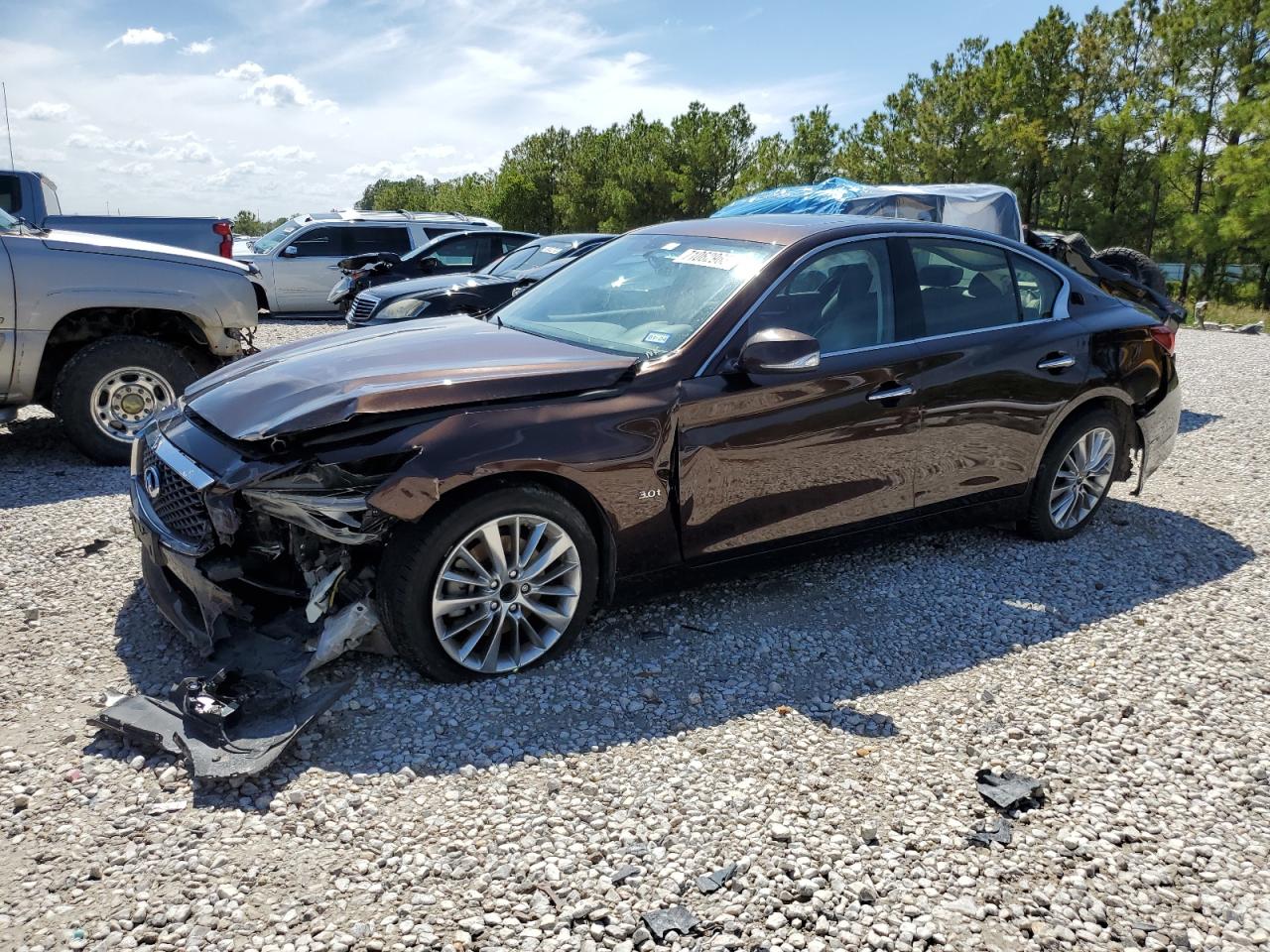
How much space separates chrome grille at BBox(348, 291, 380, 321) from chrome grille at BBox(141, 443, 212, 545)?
6639 mm

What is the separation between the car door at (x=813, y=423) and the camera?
152 inches

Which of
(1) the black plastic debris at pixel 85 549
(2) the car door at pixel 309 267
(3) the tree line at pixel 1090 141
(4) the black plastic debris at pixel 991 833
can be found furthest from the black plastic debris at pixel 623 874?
(3) the tree line at pixel 1090 141

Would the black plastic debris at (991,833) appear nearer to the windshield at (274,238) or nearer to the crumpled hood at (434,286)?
the crumpled hood at (434,286)

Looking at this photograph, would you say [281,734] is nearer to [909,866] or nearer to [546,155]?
[909,866]

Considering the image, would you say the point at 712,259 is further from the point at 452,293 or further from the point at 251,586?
the point at 452,293

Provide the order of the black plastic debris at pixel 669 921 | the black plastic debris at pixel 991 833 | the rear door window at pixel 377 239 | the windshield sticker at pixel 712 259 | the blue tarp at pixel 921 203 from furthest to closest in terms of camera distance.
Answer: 1. the rear door window at pixel 377 239
2. the blue tarp at pixel 921 203
3. the windshield sticker at pixel 712 259
4. the black plastic debris at pixel 991 833
5. the black plastic debris at pixel 669 921

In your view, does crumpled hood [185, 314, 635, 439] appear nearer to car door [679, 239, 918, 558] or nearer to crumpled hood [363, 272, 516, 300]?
car door [679, 239, 918, 558]

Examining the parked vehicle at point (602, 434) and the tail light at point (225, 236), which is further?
the tail light at point (225, 236)

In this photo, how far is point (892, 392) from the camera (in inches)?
170

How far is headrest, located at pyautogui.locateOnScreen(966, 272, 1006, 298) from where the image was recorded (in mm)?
4781

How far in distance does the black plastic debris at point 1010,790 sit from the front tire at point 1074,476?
7.79ft

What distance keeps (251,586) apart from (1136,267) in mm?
9123

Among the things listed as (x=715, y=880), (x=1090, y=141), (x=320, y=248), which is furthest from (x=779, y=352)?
(x=1090, y=141)

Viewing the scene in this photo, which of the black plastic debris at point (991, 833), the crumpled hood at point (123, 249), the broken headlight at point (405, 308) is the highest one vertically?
the crumpled hood at point (123, 249)
